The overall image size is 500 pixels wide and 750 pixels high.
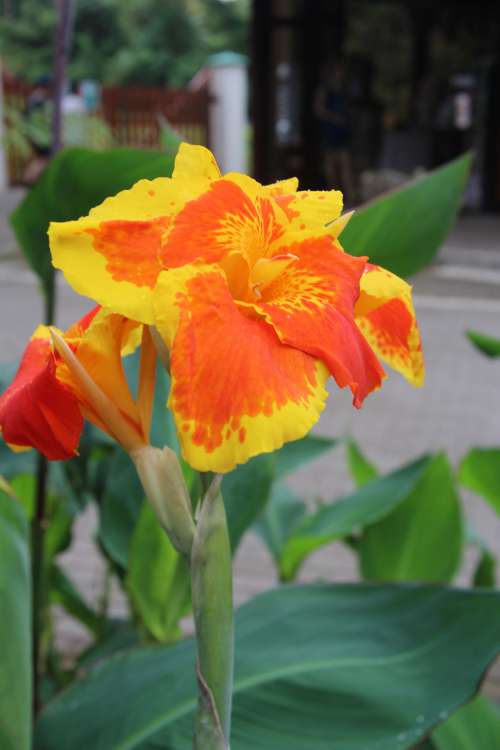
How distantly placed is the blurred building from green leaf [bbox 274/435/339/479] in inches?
325

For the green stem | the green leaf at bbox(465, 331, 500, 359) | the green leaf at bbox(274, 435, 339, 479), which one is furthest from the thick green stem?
the green leaf at bbox(274, 435, 339, 479)

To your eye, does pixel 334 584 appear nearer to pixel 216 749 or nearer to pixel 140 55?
pixel 216 749

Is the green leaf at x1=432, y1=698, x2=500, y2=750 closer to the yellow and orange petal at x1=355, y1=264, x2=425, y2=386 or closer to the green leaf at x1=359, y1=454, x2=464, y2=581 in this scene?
the green leaf at x1=359, y1=454, x2=464, y2=581

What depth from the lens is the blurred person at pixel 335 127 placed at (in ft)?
32.3

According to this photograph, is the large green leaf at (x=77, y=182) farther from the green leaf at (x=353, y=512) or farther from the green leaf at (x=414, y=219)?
the green leaf at (x=353, y=512)

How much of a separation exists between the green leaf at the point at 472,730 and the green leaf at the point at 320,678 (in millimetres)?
184

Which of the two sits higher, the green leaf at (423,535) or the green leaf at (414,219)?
the green leaf at (414,219)

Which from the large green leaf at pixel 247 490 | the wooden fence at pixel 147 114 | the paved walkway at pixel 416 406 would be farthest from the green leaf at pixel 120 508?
the wooden fence at pixel 147 114

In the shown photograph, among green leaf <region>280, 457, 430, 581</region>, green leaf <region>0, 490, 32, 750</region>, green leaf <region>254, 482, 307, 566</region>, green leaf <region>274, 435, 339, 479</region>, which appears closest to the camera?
green leaf <region>0, 490, 32, 750</region>

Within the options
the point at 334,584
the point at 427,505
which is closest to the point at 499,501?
the point at 427,505

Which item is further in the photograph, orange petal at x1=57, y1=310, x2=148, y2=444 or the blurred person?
the blurred person

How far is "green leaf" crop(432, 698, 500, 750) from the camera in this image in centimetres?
105

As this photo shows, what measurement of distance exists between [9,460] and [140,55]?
2751cm

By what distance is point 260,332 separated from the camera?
1.64 ft
